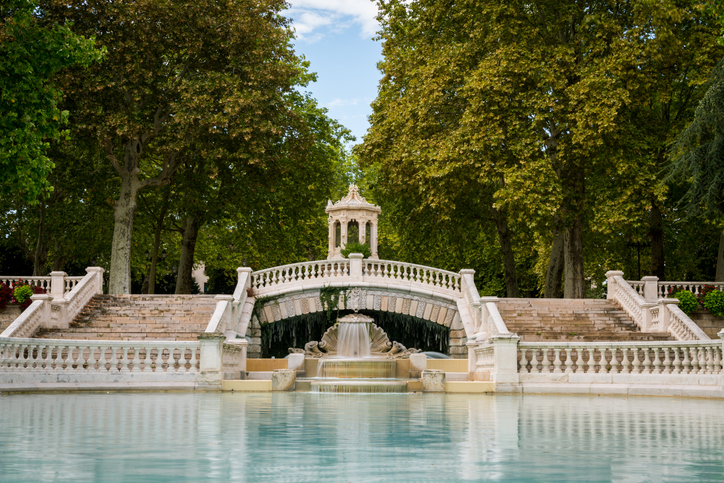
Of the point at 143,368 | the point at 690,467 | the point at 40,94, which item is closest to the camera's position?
the point at 690,467

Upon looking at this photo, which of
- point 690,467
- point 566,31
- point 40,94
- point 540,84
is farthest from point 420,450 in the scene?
point 566,31

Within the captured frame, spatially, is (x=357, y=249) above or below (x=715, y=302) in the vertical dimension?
above

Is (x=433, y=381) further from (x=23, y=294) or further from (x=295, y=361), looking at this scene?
(x=23, y=294)

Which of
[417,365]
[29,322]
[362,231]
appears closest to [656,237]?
[362,231]

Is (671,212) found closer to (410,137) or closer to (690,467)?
(410,137)

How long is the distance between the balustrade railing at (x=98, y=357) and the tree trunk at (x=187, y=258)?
13.9 m

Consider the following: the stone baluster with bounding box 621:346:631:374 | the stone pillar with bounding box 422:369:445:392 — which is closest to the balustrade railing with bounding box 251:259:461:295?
the stone pillar with bounding box 422:369:445:392

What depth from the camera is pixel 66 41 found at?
19.2 metres

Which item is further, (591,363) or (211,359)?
(211,359)

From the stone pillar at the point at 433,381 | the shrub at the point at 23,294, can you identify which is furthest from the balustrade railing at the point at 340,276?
the stone pillar at the point at 433,381

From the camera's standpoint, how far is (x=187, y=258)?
107ft

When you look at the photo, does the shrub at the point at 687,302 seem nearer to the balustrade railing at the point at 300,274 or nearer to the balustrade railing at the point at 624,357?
the balustrade railing at the point at 624,357

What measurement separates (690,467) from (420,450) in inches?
80.4

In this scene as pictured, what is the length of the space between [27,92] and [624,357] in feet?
50.0
